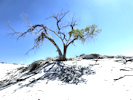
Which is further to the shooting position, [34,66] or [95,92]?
[34,66]

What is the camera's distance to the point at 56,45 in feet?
33.3

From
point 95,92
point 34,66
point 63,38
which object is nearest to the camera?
point 95,92

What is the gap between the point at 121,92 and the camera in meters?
2.97

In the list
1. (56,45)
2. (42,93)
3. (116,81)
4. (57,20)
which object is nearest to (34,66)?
(56,45)

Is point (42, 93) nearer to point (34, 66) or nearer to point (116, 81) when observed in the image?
point (116, 81)

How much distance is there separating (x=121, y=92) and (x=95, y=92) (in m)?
0.84

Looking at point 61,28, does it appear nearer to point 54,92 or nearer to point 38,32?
point 38,32

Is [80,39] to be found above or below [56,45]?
above

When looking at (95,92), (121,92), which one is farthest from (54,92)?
(121,92)

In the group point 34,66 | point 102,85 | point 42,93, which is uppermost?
point 34,66

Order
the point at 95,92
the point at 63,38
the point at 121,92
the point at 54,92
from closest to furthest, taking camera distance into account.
→ the point at 121,92 → the point at 95,92 → the point at 54,92 → the point at 63,38

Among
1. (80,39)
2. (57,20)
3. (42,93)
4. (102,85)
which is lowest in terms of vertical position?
(42,93)

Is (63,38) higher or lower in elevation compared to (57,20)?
lower

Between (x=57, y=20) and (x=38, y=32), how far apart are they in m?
2.71
